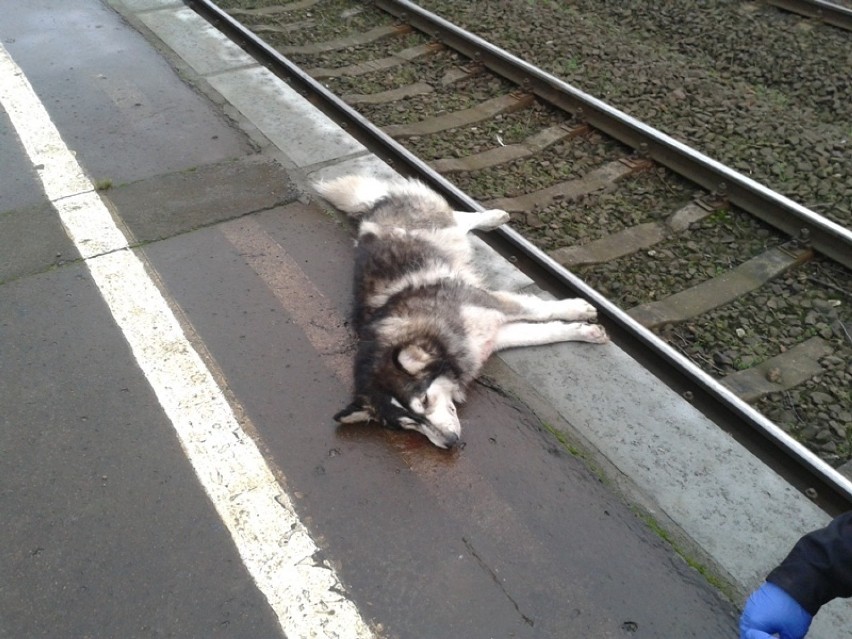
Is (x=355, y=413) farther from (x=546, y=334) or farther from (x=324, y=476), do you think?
(x=546, y=334)

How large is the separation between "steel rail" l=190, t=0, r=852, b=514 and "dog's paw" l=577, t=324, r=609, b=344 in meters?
0.16

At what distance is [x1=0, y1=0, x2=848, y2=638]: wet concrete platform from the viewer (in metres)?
3.04

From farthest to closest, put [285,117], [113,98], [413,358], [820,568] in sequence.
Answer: [113,98] < [285,117] < [413,358] < [820,568]

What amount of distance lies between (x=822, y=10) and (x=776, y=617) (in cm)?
738

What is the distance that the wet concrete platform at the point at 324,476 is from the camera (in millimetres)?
3043

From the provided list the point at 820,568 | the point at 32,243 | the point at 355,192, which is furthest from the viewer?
the point at 355,192

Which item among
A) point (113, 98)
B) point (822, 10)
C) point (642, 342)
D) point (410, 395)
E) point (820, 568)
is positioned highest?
point (820, 568)

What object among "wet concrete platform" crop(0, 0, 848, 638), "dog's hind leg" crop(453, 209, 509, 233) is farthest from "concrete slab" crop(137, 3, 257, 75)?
"dog's hind leg" crop(453, 209, 509, 233)

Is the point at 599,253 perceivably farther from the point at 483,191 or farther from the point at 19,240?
the point at 19,240

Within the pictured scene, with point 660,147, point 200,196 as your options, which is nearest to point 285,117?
point 200,196

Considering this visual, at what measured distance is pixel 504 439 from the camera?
148 inches

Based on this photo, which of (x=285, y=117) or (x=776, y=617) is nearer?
(x=776, y=617)

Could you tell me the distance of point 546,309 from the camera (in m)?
4.39

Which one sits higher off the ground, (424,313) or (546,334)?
(424,313)
